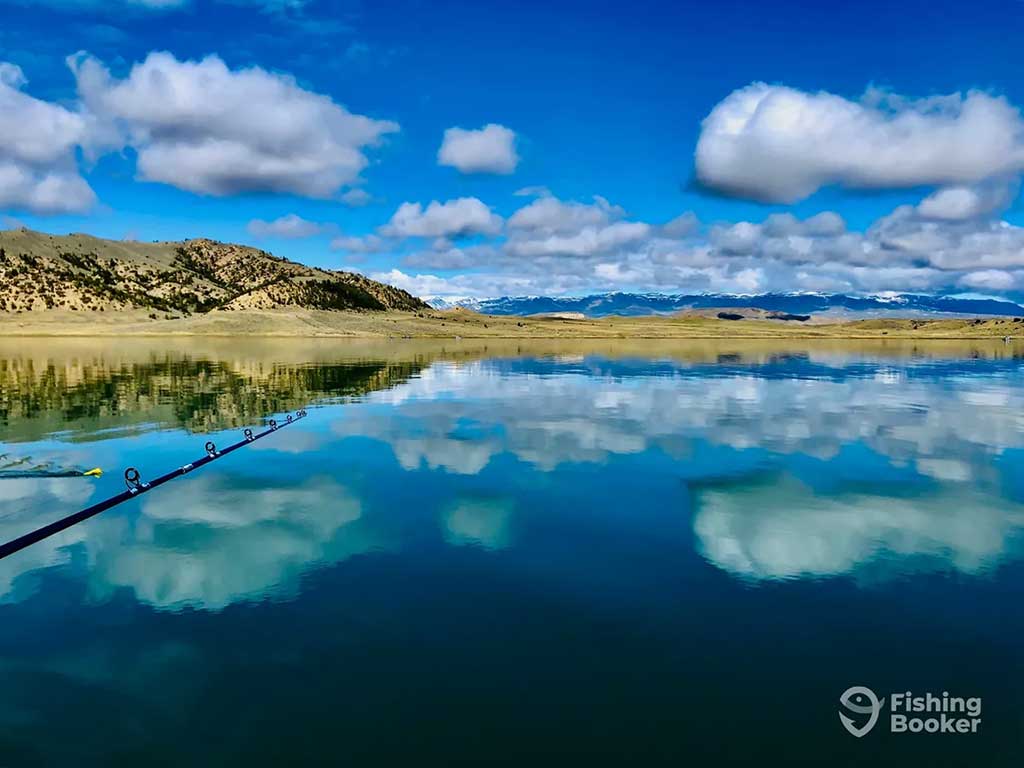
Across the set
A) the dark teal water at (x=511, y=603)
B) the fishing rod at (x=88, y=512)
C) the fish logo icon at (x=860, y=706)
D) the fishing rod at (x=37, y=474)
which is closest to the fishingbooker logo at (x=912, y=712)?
the fish logo icon at (x=860, y=706)

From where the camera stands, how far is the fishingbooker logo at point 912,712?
10375 millimetres

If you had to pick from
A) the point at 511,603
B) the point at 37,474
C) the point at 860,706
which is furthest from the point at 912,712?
the point at 37,474

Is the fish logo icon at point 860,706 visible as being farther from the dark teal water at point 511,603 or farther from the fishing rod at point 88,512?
the fishing rod at point 88,512

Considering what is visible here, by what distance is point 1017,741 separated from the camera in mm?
10008

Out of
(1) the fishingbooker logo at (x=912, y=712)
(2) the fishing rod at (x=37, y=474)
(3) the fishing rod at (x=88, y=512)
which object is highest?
(3) the fishing rod at (x=88, y=512)

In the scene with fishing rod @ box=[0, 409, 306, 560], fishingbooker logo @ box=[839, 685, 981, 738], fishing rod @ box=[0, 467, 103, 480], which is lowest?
fishingbooker logo @ box=[839, 685, 981, 738]

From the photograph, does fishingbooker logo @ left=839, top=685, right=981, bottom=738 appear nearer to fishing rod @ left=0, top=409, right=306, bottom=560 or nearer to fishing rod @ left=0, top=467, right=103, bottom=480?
fishing rod @ left=0, top=409, right=306, bottom=560

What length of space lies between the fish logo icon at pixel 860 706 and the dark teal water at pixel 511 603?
210mm

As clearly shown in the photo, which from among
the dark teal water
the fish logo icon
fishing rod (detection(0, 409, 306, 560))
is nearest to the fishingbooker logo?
the fish logo icon

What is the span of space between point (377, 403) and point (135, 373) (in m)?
35.6

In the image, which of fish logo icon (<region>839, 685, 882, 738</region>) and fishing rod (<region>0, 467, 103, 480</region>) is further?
fishing rod (<region>0, 467, 103, 480</region>)

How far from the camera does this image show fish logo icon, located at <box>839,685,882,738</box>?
10328 millimetres

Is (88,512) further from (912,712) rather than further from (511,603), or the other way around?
(912,712)

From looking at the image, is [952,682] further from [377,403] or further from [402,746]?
[377,403]
